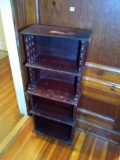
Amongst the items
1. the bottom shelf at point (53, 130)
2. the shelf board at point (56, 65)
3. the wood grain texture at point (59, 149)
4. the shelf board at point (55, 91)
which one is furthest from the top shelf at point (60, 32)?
the wood grain texture at point (59, 149)

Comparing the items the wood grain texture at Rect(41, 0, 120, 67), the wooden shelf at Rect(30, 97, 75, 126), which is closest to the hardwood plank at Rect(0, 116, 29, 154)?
the wooden shelf at Rect(30, 97, 75, 126)

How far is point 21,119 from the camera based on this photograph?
174 cm

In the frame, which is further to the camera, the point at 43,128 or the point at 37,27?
the point at 43,128

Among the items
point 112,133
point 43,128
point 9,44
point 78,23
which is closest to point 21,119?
point 43,128

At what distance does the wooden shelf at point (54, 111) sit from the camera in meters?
1.30

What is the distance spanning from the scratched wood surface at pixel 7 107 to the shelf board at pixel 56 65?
917 millimetres

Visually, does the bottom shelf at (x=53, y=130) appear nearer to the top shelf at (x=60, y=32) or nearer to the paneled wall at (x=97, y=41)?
the paneled wall at (x=97, y=41)

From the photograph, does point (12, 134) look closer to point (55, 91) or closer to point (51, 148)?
point (51, 148)

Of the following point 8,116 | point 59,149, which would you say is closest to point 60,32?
point 59,149

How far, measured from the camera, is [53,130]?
1.50 meters

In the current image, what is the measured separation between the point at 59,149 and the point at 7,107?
0.92 metres

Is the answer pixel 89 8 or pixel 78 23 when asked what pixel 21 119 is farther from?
→ pixel 89 8

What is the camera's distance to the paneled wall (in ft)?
3.21

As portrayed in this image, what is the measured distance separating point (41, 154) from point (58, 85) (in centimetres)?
70
